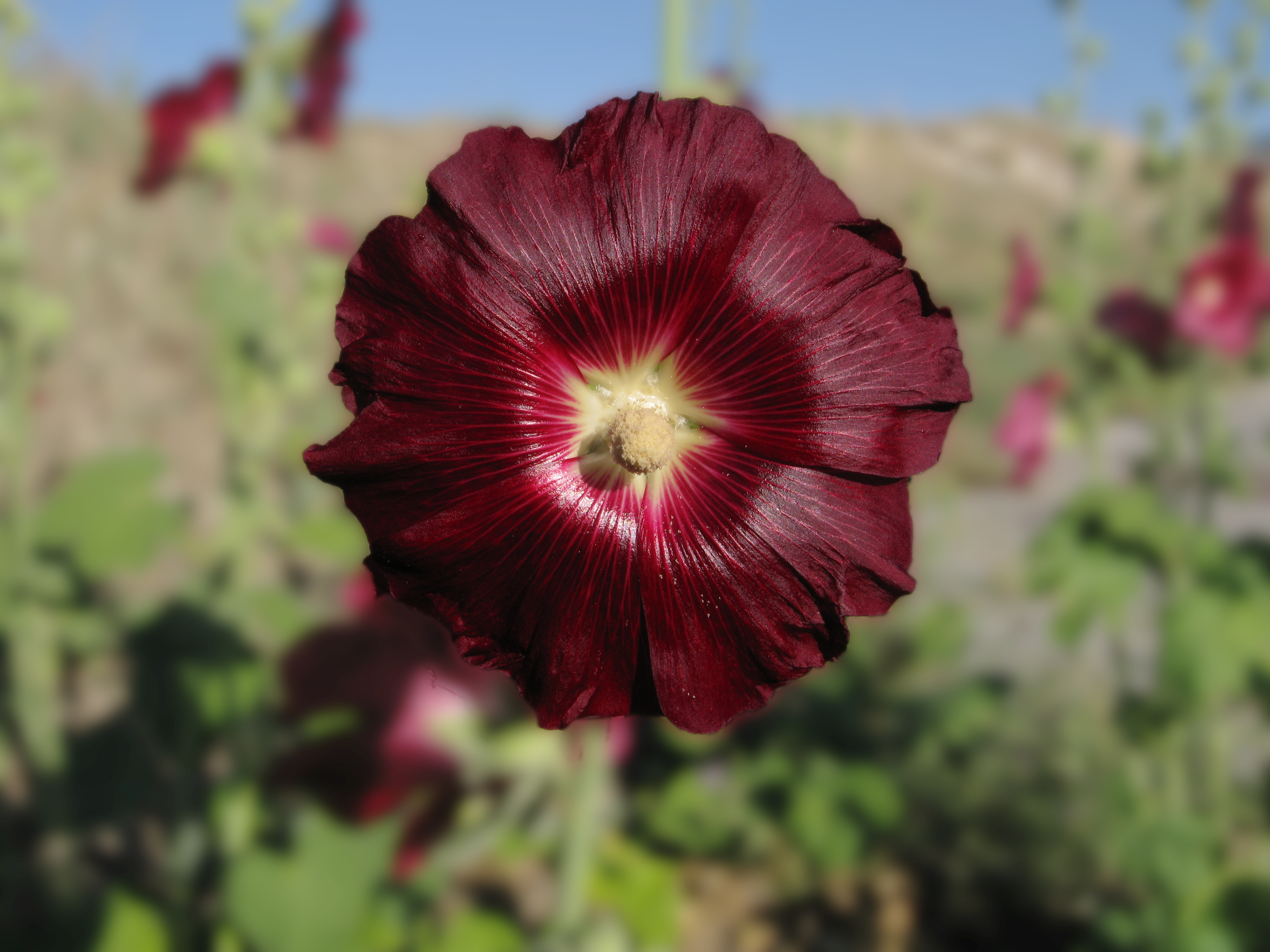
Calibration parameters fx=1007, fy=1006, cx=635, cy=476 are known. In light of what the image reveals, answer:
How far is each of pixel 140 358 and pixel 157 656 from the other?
349cm

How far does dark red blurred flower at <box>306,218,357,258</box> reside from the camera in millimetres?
2348

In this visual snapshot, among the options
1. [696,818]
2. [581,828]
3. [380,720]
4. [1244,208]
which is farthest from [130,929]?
[1244,208]

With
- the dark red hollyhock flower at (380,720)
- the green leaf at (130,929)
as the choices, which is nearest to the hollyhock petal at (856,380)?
the dark red hollyhock flower at (380,720)

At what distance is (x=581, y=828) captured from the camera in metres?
1.07

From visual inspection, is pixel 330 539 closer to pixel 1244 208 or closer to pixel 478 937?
pixel 478 937

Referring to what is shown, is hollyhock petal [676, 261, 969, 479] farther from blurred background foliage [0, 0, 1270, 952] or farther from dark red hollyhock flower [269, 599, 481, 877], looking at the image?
dark red hollyhock flower [269, 599, 481, 877]

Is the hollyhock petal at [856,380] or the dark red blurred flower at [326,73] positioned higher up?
the dark red blurred flower at [326,73]

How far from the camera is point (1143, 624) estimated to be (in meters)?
4.39

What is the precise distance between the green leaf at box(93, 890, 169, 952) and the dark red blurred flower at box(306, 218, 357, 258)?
55.2 inches

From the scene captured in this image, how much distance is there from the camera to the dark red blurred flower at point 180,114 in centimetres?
211

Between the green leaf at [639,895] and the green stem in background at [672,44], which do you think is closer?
the green stem in background at [672,44]

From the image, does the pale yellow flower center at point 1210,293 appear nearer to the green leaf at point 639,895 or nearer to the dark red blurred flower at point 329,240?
the green leaf at point 639,895

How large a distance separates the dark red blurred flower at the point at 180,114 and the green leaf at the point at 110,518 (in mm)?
677

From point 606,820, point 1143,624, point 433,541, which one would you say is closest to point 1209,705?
point 606,820
